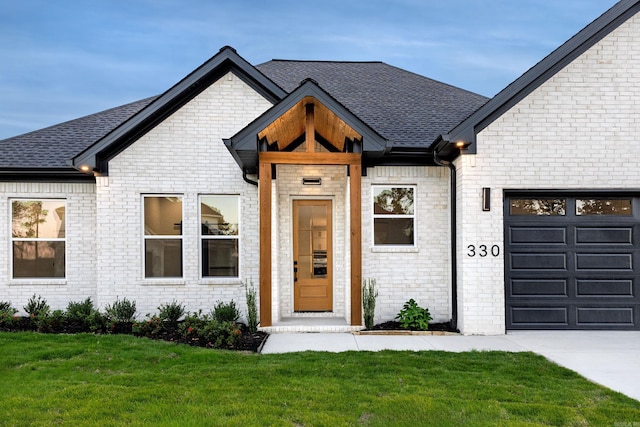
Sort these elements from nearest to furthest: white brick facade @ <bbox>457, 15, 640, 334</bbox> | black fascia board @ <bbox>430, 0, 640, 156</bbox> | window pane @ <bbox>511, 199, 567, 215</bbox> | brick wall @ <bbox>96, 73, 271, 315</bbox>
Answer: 1. black fascia board @ <bbox>430, 0, 640, 156</bbox>
2. white brick facade @ <bbox>457, 15, 640, 334</bbox>
3. window pane @ <bbox>511, 199, 567, 215</bbox>
4. brick wall @ <bbox>96, 73, 271, 315</bbox>

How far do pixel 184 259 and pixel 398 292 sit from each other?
443cm

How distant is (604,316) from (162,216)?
8.89 metres

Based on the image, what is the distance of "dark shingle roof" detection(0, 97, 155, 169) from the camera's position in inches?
385

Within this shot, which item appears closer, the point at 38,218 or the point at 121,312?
the point at 121,312

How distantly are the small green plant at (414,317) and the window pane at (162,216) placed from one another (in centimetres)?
487

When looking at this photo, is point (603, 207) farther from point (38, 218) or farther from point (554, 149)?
point (38, 218)

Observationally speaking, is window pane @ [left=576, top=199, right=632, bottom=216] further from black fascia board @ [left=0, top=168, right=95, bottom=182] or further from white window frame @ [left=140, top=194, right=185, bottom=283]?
black fascia board @ [left=0, top=168, right=95, bottom=182]

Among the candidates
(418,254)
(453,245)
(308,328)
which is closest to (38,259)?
(308,328)

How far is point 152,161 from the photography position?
9.59m

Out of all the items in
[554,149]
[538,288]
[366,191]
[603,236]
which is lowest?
[538,288]

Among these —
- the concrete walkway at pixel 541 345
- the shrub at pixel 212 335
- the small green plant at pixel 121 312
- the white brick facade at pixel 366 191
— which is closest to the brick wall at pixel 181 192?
the white brick facade at pixel 366 191

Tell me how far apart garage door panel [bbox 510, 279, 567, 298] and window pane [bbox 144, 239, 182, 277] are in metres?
6.68

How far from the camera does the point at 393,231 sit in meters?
9.67

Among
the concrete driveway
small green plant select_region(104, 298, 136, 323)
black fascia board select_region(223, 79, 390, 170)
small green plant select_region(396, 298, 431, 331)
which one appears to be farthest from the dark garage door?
small green plant select_region(104, 298, 136, 323)
